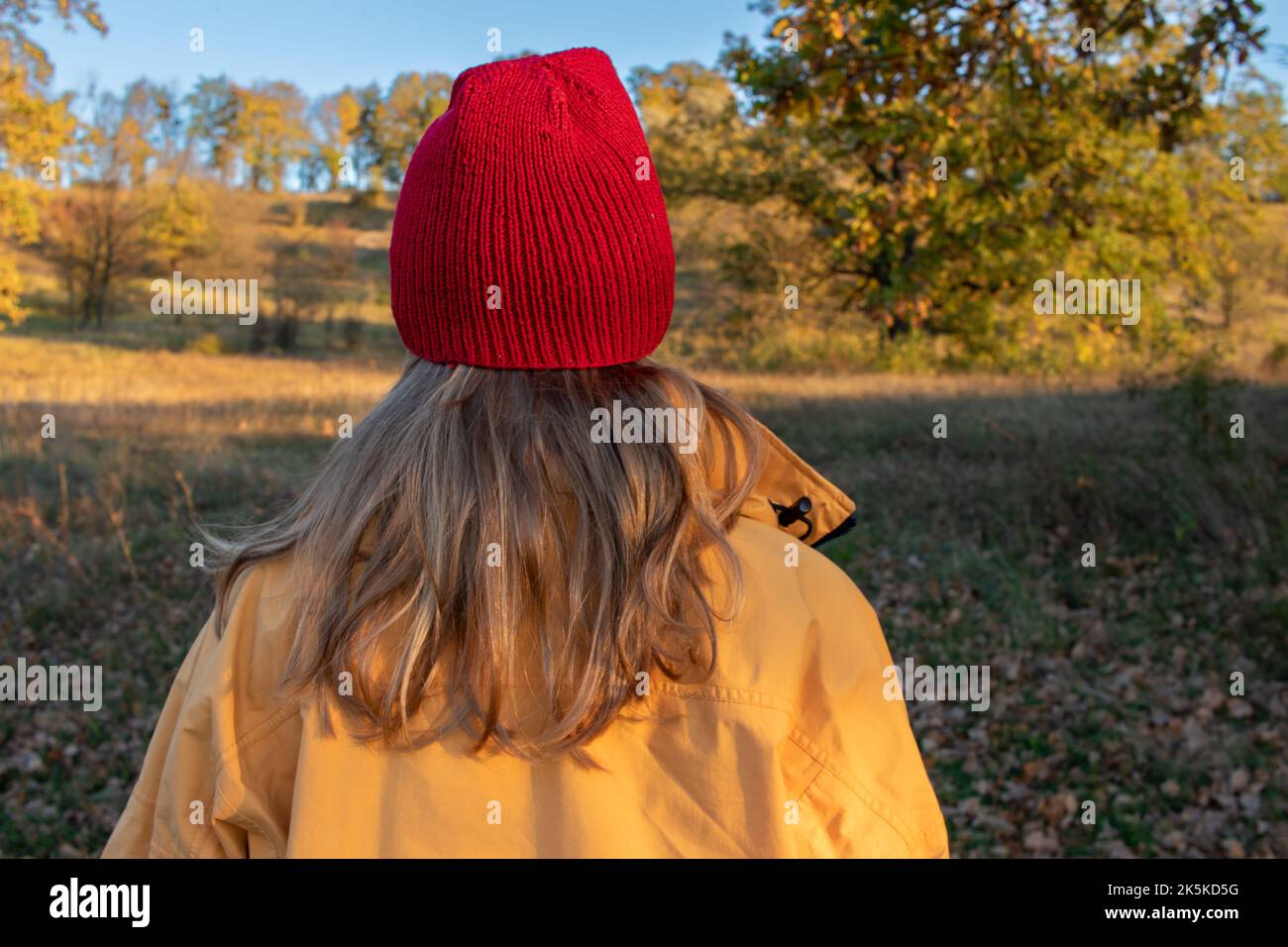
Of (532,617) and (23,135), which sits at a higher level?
(23,135)

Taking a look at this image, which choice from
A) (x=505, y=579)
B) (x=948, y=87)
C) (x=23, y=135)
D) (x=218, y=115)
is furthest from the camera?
(x=218, y=115)

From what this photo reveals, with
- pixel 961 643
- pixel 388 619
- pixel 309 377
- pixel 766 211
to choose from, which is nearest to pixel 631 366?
pixel 388 619

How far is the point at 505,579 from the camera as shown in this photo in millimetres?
1269

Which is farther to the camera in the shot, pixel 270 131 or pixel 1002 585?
pixel 270 131

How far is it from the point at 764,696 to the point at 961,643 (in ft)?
18.0

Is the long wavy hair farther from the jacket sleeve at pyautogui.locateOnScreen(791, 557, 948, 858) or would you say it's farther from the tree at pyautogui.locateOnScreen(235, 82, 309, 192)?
the tree at pyautogui.locateOnScreen(235, 82, 309, 192)

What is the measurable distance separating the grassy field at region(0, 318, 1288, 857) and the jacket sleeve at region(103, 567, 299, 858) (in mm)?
627

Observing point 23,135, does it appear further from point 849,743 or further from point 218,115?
point 218,115

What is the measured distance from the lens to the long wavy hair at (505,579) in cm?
127

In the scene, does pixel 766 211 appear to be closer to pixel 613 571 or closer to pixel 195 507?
pixel 195 507

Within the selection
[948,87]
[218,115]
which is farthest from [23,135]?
[218,115]

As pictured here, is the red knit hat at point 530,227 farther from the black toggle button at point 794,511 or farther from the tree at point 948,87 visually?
the tree at point 948,87

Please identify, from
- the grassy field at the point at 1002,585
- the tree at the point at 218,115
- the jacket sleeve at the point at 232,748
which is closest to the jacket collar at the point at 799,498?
the jacket sleeve at the point at 232,748

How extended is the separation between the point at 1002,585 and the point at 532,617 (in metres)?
6.30
